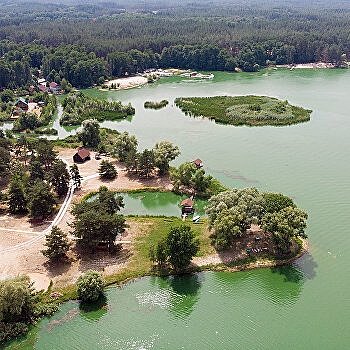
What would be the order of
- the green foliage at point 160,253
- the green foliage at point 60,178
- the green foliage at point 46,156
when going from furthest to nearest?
the green foliage at point 46,156
the green foliage at point 60,178
the green foliage at point 160,253

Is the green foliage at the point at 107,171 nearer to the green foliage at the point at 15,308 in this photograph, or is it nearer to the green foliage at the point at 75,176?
the green foliage at the point at 75,176

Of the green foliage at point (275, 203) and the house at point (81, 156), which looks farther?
the house at point (81, 156)

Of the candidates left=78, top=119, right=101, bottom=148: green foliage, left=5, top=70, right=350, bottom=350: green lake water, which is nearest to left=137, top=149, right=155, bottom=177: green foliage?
left=5, top=70, right=350, bottom=350: green lake water

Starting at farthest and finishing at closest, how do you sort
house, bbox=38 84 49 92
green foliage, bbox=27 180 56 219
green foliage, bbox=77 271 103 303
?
house, bbox=38 84 49 92 < green foliage, bbox=27 180 56 219 < green foliage, bbox=77 271 103 303

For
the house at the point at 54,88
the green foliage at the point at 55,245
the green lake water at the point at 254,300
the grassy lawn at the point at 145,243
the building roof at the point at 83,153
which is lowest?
the house at the point at 54,88

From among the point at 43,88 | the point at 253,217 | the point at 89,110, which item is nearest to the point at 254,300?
the point at 253,217

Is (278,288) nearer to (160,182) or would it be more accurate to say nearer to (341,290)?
(341,290)

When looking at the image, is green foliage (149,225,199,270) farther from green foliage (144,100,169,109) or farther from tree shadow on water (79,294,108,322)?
green foliage (144,100,169,109)

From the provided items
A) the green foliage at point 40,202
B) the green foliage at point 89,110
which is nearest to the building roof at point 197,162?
the green foliage at point 40,202
